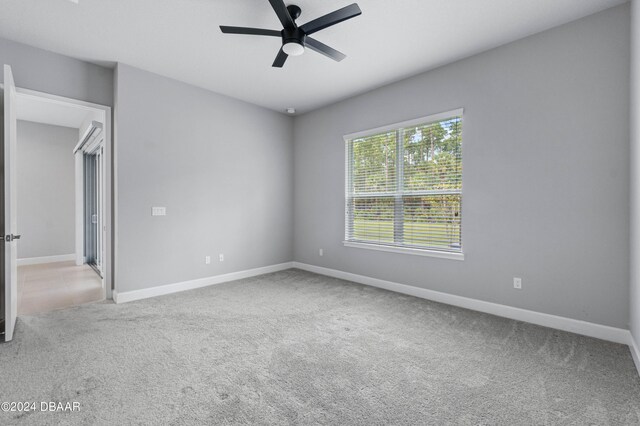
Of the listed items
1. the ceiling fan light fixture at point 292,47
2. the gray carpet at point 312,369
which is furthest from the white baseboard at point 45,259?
the ceiling fan light fixture at point 292,47

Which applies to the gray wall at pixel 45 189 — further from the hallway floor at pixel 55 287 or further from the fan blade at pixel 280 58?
the fan blade at pixel 280 58

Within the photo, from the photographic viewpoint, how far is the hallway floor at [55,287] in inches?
147

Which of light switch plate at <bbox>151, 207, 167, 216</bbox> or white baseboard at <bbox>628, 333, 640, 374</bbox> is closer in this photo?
white baseboard at <bbox>628, 333, 640, 374</bbox>

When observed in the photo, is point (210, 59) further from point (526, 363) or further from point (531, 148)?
point (526, 363)

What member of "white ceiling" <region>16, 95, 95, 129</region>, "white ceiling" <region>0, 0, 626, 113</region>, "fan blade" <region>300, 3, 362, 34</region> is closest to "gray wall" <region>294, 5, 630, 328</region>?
"white ceiling" <region>0, 0, 626, 113</region>

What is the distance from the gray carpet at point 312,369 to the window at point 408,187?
3.27 feet

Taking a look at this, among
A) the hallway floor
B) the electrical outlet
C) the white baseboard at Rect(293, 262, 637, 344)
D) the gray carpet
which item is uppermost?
the electrical outlet

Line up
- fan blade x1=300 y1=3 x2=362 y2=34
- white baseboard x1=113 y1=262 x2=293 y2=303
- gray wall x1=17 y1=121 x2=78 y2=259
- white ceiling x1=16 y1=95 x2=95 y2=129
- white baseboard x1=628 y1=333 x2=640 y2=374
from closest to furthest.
Answer: white baseboard x1=628 y1=333 x2=640 y2=374
fan blade x1=300 y1=3 x2=362 y2=34
white baseboard x1=113 y1=262 x2=293 y2=303
white ceiling x1=16 y1=95 x2=95 y2=129
gray wall x1=17 y1=121 x2=78 y2=259

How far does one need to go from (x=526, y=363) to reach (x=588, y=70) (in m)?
2.65

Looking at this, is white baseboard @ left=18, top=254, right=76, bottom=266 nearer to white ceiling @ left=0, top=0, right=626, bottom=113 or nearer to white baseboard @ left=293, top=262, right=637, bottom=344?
white ceiling @ left=0, top=0, right=626, bottom=113

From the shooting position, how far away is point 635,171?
2371 millimetres

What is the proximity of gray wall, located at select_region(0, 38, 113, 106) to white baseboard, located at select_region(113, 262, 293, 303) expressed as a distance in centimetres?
246

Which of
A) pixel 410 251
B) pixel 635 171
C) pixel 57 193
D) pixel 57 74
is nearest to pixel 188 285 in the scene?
pixel 57 74

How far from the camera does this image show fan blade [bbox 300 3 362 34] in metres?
2.32
